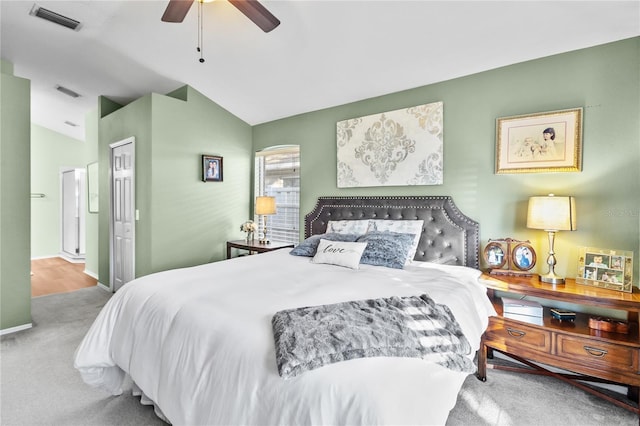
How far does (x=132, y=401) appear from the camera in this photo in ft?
6.69

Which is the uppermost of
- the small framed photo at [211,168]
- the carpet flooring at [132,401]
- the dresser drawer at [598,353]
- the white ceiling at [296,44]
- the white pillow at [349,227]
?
the white ceiling at [296,44]

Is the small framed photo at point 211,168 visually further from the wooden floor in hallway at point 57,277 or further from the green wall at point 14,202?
the wooden floor in hallway at point 57,277

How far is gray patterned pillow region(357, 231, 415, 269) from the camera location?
261cm

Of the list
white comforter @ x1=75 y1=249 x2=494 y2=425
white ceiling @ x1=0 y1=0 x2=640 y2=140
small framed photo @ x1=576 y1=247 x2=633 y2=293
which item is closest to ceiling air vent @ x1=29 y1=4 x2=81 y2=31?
white ceiling @ x1=0 y1=0 x2=640 y2=140

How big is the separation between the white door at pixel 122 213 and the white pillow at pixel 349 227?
263 cm

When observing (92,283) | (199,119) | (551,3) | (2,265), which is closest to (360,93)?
(551,3)

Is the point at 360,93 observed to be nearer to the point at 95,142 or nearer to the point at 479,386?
the point at 479,386

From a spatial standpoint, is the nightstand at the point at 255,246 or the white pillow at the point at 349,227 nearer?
the white pillow at the point at 349,227

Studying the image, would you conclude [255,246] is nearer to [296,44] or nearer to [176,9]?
[296,44]

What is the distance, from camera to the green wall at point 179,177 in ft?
12.4

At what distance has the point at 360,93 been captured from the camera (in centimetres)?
345

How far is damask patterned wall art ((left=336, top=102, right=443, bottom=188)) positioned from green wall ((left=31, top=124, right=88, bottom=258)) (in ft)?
20.0

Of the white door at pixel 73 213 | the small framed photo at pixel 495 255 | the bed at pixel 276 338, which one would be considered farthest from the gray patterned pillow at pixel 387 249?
the white door at pixel 73 213

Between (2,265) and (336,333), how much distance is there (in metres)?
3.76
